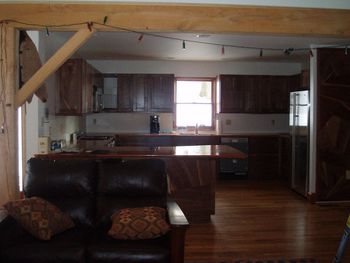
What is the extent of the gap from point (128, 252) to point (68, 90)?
3523 mm

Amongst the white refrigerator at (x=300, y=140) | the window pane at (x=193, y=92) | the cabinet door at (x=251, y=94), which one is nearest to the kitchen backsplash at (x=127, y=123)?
the window pane at (x=193, y=92)

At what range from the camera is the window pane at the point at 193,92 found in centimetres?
791

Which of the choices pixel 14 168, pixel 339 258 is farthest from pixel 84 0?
pixel 339 258

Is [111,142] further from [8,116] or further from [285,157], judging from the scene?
[285,157]

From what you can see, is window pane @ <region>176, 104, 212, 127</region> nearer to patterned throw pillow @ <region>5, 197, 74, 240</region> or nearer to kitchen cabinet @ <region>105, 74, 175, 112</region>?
kitchen cabinet @ <region>105, 74, 175, 112</region>

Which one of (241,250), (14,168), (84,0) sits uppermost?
(84,0)

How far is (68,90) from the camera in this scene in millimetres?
5441

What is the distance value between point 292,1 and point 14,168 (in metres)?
3.22

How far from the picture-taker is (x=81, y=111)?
549 centimetres

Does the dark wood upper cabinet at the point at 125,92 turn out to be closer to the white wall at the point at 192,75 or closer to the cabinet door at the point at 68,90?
the white wall at the point at 192,75

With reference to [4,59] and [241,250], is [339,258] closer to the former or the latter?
[241,250]

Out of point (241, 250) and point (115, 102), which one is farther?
point (115, 102)

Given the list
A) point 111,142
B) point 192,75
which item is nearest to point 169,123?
point 192,75

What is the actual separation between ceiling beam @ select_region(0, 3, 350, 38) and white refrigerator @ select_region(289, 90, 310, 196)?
2.22 metres
